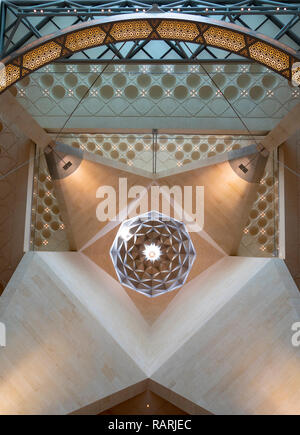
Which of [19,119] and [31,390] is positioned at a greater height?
[19,119]

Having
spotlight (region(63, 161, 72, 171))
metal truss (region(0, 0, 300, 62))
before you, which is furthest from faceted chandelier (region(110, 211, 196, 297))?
metal truss (region(0, 0, 300, 62))

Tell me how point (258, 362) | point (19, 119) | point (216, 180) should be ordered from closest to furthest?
point (258, 362) < point (19, 119) < point (216, 180)

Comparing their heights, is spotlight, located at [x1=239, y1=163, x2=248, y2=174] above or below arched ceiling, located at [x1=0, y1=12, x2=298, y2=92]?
below

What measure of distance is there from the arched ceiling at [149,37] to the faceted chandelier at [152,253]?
6.31 meters

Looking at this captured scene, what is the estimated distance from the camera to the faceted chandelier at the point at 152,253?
46.1 feet

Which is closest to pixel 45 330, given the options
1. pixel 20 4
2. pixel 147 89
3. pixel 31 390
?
pixel 31 390

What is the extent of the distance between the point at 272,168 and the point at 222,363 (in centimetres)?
646

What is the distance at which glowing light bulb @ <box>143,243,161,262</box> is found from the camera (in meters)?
14.3

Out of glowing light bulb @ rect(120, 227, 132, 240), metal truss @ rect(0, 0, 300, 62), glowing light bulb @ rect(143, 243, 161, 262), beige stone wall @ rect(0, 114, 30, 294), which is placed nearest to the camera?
metal truss @ rect(0, 0, 300, 62)

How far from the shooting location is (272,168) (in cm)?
1364

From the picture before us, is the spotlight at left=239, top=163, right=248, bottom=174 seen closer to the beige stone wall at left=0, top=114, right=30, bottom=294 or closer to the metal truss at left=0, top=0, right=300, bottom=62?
the metal truss at left=0, top=0, right=300, bottom=62

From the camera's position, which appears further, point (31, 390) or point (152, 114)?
point (152, 114)
